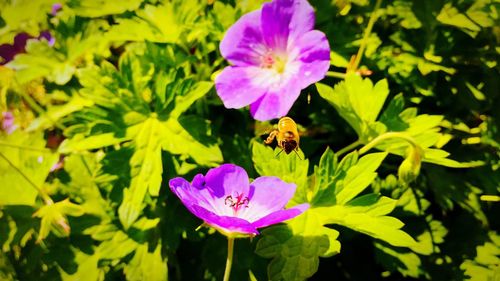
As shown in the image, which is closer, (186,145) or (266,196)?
(266,196)

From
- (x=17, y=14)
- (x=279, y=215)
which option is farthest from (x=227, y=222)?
(x=17, y=14)

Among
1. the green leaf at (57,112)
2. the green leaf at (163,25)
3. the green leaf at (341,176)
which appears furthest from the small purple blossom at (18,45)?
the green leaf at (341,176)

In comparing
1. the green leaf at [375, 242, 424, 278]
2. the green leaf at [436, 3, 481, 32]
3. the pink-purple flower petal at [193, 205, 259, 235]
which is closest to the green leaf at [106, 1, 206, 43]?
the pink-purple flower petal at [193, 205, 259, 235]

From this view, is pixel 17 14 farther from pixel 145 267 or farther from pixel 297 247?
pixel 297 247

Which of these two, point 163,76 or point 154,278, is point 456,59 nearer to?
point 163,76

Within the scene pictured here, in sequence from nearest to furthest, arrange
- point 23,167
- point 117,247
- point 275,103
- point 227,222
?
point 227,222, point 275,103, point 117,247, point 23,167

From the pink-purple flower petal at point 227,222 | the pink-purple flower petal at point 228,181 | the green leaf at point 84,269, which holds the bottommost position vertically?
the green leaf at point 84,269

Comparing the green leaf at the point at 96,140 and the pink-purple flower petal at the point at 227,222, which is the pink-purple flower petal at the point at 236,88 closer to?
the green leaf at the point at 96,140
